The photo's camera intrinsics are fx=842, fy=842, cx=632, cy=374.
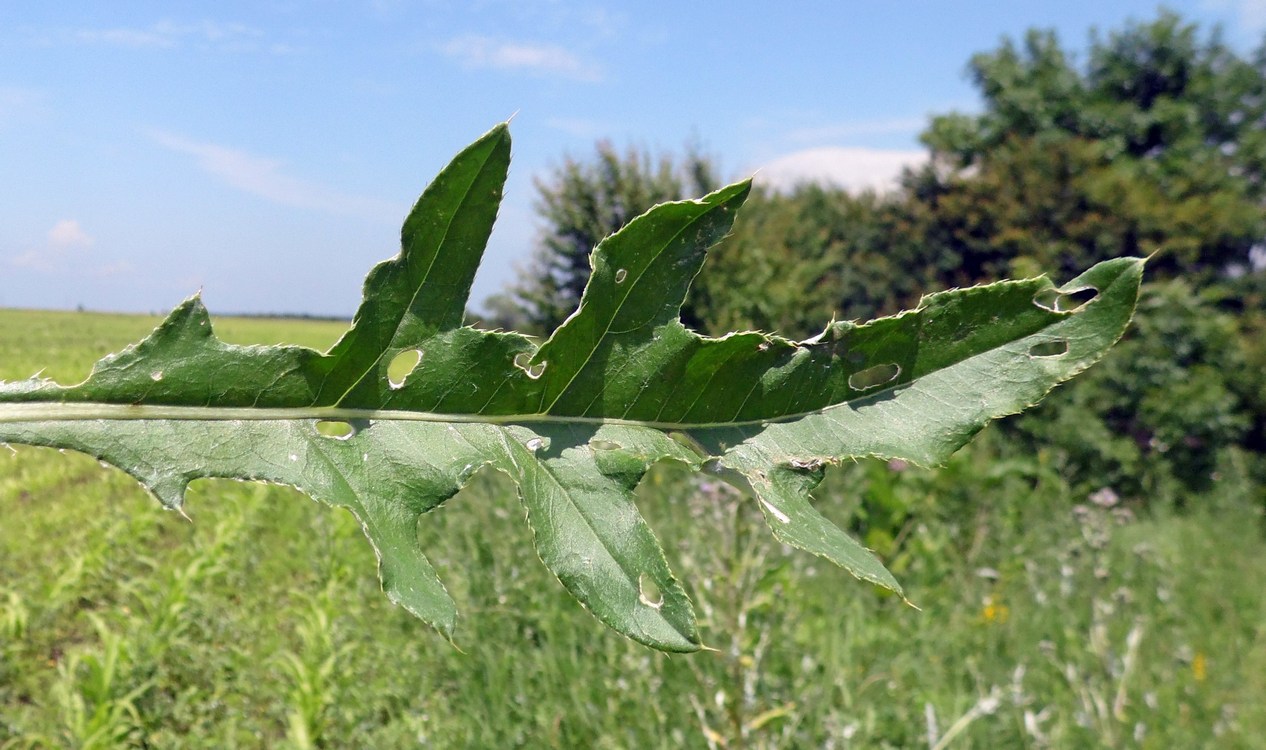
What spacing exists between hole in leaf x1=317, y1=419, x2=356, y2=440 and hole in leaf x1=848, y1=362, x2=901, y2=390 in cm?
40

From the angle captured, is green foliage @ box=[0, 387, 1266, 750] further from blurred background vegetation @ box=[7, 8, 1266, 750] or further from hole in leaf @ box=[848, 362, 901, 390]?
hole in leaf @ box=[848, 362, 901, 390]

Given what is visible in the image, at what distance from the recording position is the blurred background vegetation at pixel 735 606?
10.0 ft

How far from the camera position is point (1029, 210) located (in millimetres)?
12594

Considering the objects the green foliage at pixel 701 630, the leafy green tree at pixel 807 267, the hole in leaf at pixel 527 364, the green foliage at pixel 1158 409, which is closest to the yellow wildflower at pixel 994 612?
the green foliage at pixel 701 630

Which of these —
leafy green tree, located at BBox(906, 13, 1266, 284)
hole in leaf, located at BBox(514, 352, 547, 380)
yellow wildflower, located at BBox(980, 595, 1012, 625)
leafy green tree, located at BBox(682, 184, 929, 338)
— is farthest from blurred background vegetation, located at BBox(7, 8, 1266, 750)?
leafy green tree, located at BBox(682, 184, 929, 338)

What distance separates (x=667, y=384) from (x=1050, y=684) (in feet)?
12.8

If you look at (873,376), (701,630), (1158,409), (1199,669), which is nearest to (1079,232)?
(1158,409)

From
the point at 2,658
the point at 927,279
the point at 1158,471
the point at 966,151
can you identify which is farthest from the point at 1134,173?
the point at 2,658

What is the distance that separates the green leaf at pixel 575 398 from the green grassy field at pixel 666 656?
1.22 m

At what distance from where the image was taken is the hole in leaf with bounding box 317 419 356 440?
673 millimetres

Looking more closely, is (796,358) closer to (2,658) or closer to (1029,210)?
(2,658)

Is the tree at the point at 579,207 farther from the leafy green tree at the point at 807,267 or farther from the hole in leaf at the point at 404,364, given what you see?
the hole in leaf at the point at 404,364

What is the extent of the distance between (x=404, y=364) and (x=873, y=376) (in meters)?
0.40

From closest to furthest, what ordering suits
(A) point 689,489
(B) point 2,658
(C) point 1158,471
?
(B) point 2,658
(A) point 689,489
(C) point 1158,471
